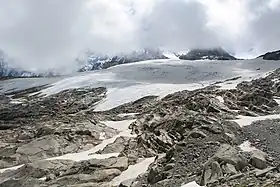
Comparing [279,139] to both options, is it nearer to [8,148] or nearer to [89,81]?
[8,148]

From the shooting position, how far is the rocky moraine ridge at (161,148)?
2252 cm

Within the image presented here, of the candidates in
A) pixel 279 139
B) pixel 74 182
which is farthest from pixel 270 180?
pixel 74 182

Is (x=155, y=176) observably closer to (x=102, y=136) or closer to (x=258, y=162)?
(x=258, y=162)

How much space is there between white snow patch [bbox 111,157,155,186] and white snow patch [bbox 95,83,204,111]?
3619 centimetres

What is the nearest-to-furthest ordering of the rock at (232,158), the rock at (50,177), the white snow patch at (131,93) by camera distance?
the rock at (232,158) < the rock at (50,177) < the white snow patch at (131,93)

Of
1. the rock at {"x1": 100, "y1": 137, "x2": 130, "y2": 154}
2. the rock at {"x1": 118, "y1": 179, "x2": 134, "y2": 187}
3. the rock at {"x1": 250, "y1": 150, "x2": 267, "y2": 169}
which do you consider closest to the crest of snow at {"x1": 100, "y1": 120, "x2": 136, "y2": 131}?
the rock at {"x1": 100, "y1": 137, "x2": 130, "y2": 154}

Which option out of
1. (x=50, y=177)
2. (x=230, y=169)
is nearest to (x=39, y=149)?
(x=50, y=177)

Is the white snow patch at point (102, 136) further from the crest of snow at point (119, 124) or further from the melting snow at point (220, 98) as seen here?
the melting snow at point (220, 98)

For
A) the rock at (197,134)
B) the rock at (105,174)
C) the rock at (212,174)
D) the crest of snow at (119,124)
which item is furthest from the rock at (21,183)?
the crest of snow at (119,124)

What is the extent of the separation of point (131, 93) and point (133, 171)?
48.3 m

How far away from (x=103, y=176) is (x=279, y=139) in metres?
11.0

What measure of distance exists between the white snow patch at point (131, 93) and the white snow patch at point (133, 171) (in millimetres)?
36190

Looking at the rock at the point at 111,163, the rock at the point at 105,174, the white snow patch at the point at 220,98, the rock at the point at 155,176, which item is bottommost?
the rock at the point at 105,174

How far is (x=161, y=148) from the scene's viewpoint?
33406mm
